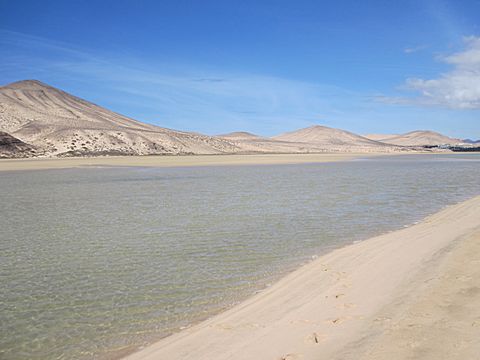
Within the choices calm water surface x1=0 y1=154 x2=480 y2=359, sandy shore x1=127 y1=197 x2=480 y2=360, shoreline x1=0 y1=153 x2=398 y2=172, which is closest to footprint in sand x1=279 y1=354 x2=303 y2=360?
sandy shore x1=127 y1=197 x2=480 y2=360

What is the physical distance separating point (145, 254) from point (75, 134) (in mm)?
83611

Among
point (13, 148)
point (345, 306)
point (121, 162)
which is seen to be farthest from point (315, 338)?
point (13, 148)

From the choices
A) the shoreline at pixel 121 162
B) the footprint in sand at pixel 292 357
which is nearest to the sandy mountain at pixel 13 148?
the shoreline at pixel 121 162

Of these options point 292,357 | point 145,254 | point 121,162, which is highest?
point 121,162

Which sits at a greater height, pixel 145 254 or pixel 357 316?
pixel 357 316

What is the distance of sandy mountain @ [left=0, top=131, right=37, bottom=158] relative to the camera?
66500 millimetres

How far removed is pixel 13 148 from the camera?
68500 millimetres

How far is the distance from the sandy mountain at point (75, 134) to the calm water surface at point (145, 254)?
65.2 m

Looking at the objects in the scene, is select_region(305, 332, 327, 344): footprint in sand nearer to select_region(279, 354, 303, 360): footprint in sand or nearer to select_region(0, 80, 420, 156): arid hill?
select_region(279, 354, 303, 360): footprint in sand

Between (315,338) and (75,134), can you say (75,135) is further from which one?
(315,338)

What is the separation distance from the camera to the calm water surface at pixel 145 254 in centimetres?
559

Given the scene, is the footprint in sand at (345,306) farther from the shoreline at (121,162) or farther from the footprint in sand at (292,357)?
→ the shoreline at (121,162)

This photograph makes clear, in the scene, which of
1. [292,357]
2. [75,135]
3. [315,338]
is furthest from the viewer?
[75,135]

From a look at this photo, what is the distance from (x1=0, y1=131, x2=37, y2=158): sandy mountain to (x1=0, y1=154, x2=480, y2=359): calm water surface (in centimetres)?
5532
